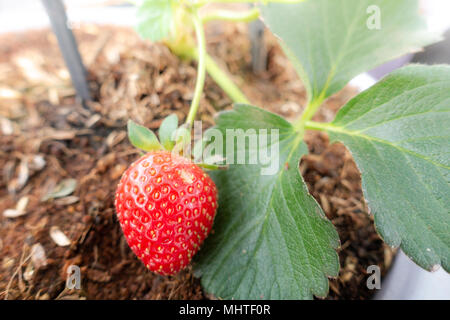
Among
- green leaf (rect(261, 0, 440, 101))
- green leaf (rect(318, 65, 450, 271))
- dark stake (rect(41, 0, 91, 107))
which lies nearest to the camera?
green leaf (rect(318, 65, 450, 271))

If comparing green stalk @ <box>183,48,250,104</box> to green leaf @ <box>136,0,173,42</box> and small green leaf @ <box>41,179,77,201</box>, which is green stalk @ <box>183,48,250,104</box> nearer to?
green leaf @ <box>136,0,173,42</box>

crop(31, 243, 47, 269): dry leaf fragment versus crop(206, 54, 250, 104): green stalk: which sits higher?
crop(206, 54, 250, 104): green stalk

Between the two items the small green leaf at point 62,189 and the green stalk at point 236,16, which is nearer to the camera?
the small green leaf at point 62,189

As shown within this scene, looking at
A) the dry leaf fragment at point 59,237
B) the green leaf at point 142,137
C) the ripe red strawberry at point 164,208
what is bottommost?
the dry leaf fragment at point 59,237

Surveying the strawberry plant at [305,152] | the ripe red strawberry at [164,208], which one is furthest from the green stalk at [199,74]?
the ripe red strawberry at [164,208]

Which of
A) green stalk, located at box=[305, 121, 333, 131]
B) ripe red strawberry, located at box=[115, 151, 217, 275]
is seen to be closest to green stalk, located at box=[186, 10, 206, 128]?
ripe red strawberry, located at box=[115, 151, 217, 275]

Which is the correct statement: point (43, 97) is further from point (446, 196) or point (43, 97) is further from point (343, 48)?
point (446, 196)

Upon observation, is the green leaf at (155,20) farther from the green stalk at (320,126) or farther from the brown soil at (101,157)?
the green stalk at (320,126)
